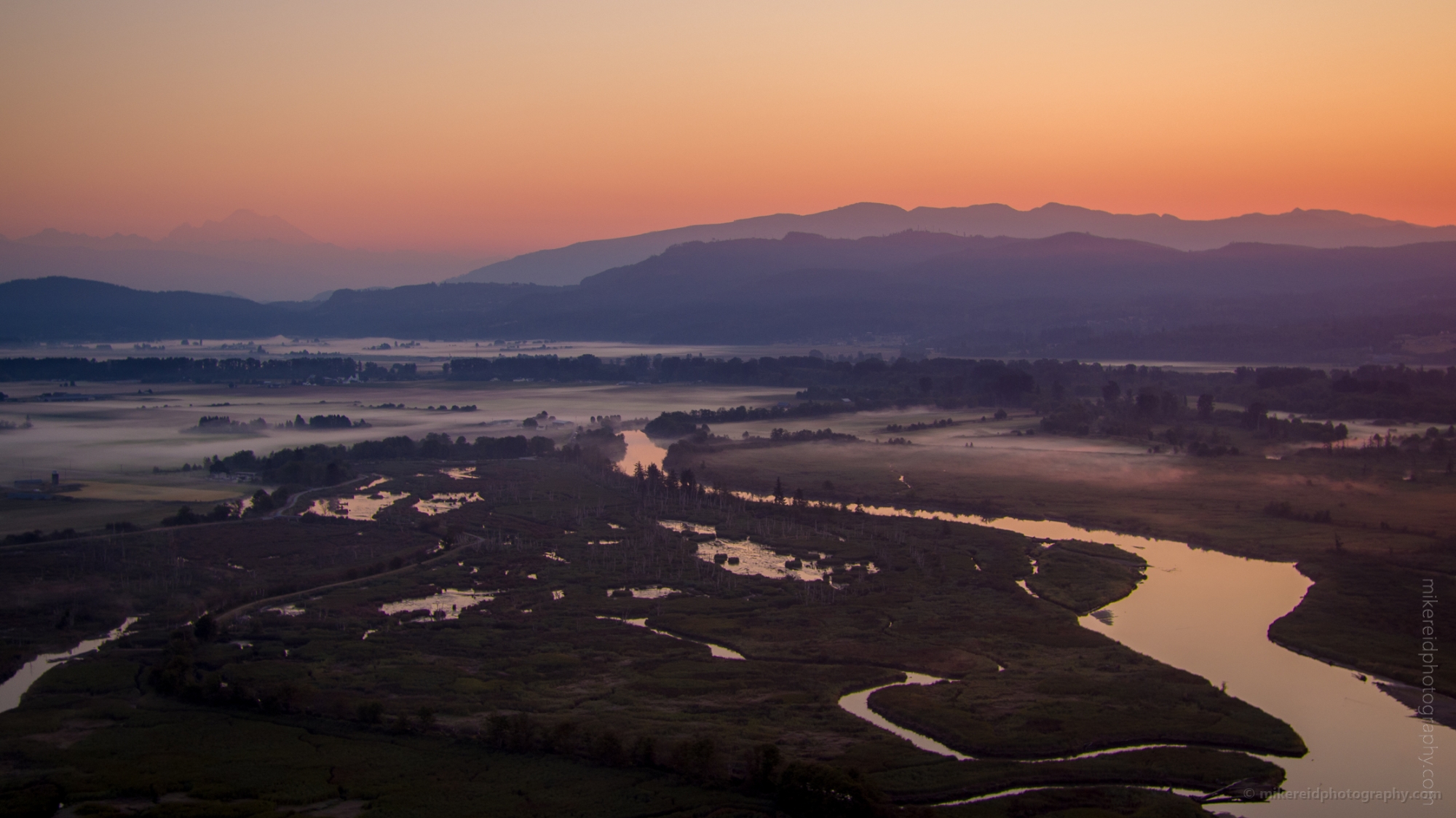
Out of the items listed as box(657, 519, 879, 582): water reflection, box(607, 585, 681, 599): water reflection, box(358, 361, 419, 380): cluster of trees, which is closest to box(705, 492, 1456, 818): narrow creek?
box(657, 519, 879, 582): water reflection

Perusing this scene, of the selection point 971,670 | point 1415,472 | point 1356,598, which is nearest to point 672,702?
point 971,670

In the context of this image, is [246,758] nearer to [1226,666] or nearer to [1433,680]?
[1226,666]

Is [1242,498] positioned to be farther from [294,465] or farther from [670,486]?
[294,465]

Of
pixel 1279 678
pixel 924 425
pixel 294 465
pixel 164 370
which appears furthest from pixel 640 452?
pixel 164 370

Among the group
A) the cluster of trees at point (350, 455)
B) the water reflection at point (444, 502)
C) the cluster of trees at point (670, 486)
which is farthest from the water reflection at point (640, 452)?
the water reflection at point (444, 502)

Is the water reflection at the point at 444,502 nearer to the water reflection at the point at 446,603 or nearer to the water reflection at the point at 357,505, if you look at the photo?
the water reflection at the point at 357,505

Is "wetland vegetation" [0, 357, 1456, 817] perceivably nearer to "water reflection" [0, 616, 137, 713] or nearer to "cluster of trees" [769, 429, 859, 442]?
"water reflection" [0, 616, 137, 713]
